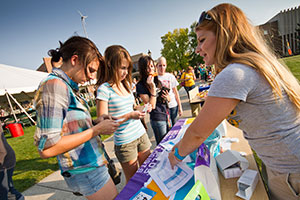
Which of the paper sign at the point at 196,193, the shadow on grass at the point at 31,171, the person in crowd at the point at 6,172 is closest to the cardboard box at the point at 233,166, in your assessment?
the paper sign at the point at 196,193

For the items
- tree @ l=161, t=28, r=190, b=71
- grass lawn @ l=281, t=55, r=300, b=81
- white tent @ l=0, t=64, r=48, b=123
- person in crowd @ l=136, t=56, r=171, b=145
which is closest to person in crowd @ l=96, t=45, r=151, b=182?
person in crowd @ l=136, t=56, r=171, b=145

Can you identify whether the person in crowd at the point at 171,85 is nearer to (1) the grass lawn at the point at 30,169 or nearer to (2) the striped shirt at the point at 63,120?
(2) the striped shirt at the point at 63,120

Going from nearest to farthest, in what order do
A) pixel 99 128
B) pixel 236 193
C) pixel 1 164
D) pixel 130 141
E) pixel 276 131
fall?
pixel 276 131
pixel 236 193
pixel 99 128
pixel 1 164
pixel 130 141

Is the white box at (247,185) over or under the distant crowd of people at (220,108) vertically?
under

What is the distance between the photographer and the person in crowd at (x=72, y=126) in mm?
855

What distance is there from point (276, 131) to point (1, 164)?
241 centimetres

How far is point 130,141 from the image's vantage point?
1.75 m

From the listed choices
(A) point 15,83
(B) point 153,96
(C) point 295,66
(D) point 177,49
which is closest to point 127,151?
(B) point 153,96

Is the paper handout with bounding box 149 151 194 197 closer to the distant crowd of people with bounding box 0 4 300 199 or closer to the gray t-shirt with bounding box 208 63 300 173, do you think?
the distant crowd of people with bounding box 0 4 300 199

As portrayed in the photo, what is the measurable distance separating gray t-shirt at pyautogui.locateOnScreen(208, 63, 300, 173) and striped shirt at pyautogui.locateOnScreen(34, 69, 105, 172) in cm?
87

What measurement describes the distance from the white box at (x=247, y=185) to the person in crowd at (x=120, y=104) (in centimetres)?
111

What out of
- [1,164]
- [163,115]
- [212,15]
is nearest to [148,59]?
[163,115]

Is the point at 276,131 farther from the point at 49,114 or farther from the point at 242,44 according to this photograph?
the point at 49,114

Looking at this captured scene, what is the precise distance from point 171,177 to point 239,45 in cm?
104
